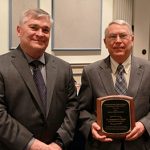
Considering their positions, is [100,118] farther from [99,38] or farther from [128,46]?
[99,38]

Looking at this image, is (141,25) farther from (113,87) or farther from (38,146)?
(38,146)

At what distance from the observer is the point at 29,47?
1.85 meters

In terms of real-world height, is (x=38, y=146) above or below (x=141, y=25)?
below

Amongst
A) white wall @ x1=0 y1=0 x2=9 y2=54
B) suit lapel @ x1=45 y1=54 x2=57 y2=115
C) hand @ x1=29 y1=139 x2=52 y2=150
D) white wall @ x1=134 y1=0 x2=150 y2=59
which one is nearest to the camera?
hand @ x1=29 y1=139 x2=52 y2=150

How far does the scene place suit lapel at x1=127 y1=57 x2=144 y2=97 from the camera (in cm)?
187

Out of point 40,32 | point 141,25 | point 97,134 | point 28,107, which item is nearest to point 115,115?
point 97,134

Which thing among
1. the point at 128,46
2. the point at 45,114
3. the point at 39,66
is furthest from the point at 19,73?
the point at 128,46

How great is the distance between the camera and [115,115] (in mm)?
1803

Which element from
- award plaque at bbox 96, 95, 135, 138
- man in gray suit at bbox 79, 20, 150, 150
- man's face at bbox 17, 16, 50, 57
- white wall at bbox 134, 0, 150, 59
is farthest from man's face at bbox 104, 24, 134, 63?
white wall at bbox 134, 0, 150, 59

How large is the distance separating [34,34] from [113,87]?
0.56m

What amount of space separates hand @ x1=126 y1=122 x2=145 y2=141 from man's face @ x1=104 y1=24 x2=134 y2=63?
416mm

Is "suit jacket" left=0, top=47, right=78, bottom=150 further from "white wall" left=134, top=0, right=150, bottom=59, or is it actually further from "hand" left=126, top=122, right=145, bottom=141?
"white wall" left=134, top=0, right=150, bottom=59

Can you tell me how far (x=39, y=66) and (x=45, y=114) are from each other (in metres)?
0.29

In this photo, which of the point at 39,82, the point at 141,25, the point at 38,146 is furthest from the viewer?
the point at 141,25
